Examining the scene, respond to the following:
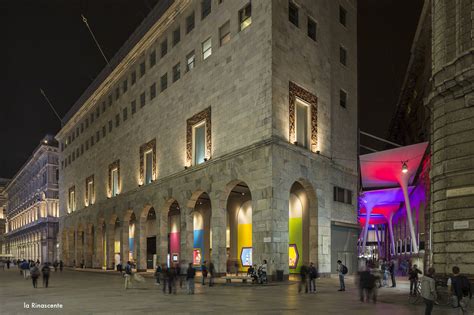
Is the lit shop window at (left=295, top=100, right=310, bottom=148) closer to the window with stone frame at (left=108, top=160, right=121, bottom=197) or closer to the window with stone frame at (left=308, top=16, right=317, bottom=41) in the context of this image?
the window with stone frame at (left=308, top=16, right=317, bottom=41)

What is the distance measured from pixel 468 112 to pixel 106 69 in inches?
2080

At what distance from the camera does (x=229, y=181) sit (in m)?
37.2

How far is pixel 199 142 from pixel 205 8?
1116cm

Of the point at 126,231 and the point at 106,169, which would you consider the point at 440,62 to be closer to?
the point at 126,231

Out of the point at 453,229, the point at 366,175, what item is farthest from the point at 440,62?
the point at 366,175

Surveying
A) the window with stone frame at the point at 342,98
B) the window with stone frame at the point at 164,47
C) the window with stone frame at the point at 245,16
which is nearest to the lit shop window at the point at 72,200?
the window with stone frame at the point at 164,47

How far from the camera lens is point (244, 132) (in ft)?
120

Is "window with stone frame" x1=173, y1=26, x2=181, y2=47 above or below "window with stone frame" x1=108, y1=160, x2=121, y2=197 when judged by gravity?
above

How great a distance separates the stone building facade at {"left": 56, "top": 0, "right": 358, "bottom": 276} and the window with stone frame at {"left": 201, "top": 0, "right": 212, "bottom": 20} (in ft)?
0.53

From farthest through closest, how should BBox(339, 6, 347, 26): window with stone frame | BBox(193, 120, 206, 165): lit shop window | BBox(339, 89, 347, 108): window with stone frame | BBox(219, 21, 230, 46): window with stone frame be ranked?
BBox(339, 6, 347, 26): window with stone frame, BBox(339, 89, 347, 108): window with stone frame, BBox(193, 120, 206, 165): lit shop window, BBox(219, 21, 230, 46): window with stone frame

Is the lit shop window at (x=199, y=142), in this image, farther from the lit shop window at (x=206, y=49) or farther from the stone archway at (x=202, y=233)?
the stone archway at (x=202, y=233)

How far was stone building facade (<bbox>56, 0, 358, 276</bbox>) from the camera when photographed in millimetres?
34906

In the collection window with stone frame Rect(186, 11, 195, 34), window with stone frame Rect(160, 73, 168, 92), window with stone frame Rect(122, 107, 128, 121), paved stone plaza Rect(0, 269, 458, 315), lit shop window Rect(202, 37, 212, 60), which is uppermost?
window with stone frame Rect(186, 11, 195, 34)

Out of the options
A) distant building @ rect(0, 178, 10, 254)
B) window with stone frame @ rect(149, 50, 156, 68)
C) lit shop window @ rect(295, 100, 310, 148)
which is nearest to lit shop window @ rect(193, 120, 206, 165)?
lit shop window @ rect(295, 100, 310, 148)
